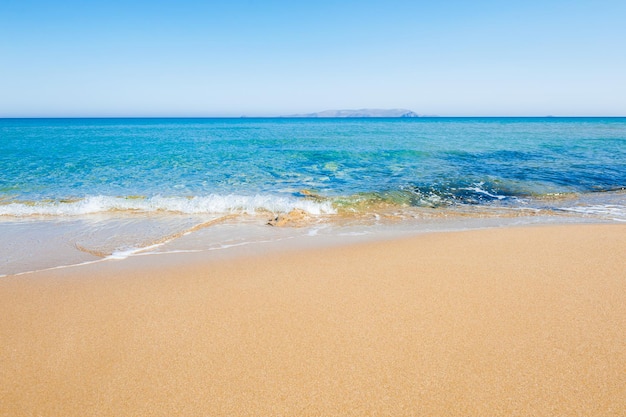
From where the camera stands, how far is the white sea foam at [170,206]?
10.4m

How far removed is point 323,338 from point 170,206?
28.8ft

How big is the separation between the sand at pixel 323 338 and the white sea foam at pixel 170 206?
15.4 ft

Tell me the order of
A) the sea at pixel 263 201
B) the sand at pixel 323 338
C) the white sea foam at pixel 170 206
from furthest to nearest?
the white sea foam at pixel 170 206 → the sea at pixel 263 201 → the sand at pixel 323 338

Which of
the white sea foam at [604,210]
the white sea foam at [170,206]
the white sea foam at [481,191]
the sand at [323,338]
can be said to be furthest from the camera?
the white sea foam at [481,191]

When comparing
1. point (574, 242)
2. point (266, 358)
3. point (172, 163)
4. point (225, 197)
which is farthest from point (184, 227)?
point (172, 163)

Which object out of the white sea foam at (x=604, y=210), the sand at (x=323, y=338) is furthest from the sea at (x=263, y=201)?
the sand at (x=323, y=338)

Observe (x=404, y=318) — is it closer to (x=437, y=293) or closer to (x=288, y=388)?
(x=437, y=293)

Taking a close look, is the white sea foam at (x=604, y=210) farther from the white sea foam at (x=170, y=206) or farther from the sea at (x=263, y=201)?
the white sea foam at (x=170, y=206)

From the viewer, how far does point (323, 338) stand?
3.68m

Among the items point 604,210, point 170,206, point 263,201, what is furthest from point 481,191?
point 170,206

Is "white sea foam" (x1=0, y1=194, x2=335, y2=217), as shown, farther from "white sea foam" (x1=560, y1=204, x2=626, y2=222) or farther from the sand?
"white sea foam" (x1=560, y1=204, x2=626, y2=222)

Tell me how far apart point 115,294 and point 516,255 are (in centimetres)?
655

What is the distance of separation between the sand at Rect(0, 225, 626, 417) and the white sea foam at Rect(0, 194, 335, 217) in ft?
15.4

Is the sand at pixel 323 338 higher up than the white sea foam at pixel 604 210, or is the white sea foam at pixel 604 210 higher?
the sand at pixel 323 338
